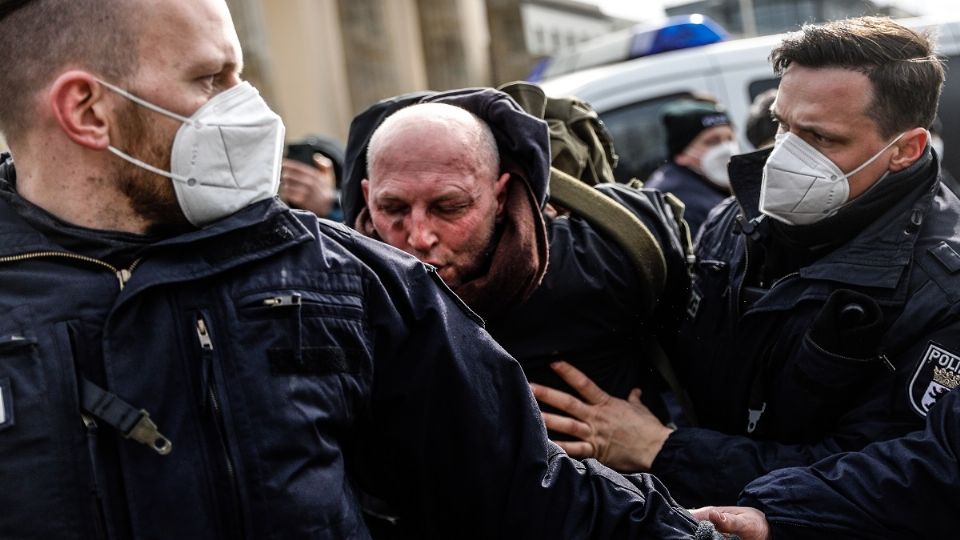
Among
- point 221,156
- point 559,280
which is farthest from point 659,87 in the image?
point 221,156

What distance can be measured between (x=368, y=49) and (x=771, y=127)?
15.0 m

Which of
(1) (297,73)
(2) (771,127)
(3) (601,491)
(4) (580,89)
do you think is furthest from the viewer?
(1) (297,73)

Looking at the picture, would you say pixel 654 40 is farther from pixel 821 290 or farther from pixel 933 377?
pixel 933 377

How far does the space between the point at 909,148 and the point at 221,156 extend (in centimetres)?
175

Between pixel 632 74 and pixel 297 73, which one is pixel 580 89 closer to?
pixel 632 74

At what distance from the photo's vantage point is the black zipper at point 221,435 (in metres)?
1.67

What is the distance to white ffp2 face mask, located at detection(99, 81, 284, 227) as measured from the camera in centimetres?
179

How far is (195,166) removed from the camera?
1797 mm

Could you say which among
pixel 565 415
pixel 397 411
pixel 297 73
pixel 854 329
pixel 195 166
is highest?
pixel 195 166

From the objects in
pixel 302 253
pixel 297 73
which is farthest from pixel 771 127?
pixel 297 73

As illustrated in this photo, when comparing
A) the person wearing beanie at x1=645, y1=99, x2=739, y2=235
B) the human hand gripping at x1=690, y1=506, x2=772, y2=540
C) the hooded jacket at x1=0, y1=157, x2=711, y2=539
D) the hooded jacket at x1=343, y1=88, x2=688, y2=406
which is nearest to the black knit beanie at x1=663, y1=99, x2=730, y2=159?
the person wearing beanie at x1=645, y1=99, x2=739, y2=235

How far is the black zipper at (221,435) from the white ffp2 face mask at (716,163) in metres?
4.38

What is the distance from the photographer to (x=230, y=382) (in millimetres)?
1698

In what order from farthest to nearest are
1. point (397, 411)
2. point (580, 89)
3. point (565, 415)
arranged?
point (580, 89) < point (565, 415) < point (397, 411)
